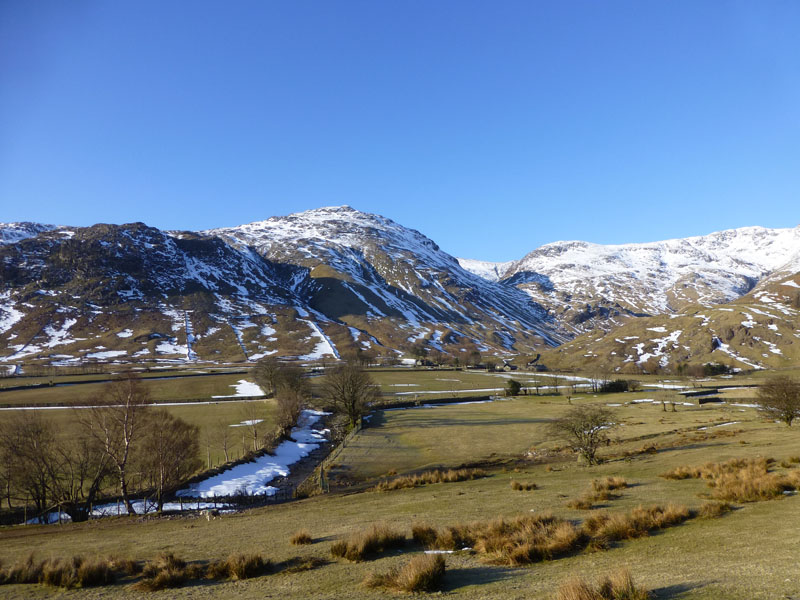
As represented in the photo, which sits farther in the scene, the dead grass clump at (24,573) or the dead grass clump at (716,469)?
the dead grass clump at (716,469)

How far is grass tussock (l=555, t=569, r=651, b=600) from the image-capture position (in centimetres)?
913

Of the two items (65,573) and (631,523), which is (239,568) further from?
(631,523)

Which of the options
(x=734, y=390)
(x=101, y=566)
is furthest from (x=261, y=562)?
(x=734, y=390)

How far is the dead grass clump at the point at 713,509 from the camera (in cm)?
1714

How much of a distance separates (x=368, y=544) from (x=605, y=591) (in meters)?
8.59

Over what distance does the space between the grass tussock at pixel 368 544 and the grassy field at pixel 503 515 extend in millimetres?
419

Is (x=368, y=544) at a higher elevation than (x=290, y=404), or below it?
higher

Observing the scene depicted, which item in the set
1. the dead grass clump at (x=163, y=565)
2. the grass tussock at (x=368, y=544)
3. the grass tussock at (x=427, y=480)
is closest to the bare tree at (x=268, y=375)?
the grass tussock at (x=427, y=480)

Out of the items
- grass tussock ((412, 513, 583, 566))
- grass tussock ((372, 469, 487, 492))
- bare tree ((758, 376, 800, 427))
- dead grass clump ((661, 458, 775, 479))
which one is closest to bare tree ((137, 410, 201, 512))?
grass tussock ((372, 469, 487, 492))

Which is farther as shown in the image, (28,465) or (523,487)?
(28,465)

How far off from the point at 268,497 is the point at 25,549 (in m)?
23.2

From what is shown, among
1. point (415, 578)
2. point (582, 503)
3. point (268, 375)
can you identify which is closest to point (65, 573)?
point (415, 578)

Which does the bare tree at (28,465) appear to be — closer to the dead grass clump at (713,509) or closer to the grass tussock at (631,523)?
the grass tussock at (631,523)

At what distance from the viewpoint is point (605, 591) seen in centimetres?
930
